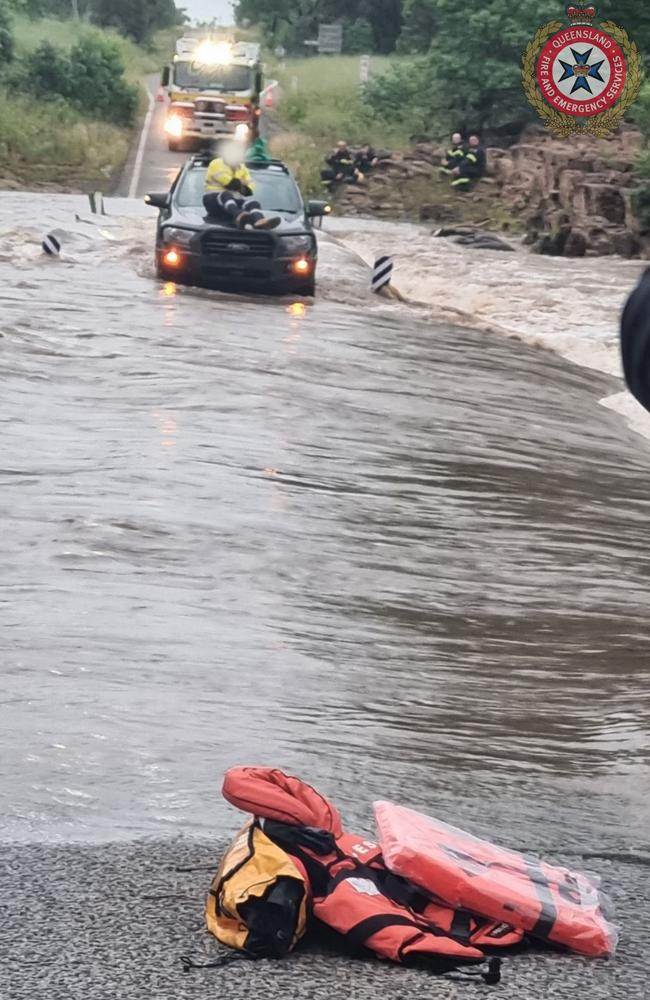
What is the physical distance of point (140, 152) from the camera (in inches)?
1537

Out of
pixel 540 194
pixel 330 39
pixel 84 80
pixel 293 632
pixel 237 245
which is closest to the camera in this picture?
pixel 293 632

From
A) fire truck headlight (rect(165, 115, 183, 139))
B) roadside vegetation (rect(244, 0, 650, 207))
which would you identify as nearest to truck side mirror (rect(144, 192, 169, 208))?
roadside vegetation (rect(244, 0, 650, 207))

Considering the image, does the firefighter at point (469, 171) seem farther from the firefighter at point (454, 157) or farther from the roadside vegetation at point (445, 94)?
the roadside vegetation at point (445, 94)

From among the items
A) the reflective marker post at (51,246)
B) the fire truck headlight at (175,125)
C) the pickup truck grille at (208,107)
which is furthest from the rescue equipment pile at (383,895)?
the pickup truck grille at (208,107)

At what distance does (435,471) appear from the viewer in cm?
1080

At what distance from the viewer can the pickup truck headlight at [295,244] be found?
57.9 feet

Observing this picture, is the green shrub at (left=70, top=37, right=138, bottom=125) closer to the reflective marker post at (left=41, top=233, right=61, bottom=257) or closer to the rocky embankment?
the rocky embankment

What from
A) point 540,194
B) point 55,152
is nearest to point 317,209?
point 540,194

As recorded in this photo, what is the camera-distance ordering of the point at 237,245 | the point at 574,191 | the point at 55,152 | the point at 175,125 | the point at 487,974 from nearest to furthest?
the point at 487,974 → the point at 237,245 → the point at 574,191 → the point at 55,152 → the point at 175,125

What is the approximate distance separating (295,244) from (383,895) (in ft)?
45.9

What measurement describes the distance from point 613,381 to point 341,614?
9001 mm

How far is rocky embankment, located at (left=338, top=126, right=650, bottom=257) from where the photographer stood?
2619 centimetres

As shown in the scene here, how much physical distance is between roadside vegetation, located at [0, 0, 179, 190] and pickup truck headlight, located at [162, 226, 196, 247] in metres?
16.4

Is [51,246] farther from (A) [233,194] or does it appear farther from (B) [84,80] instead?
(B) [84,80]
